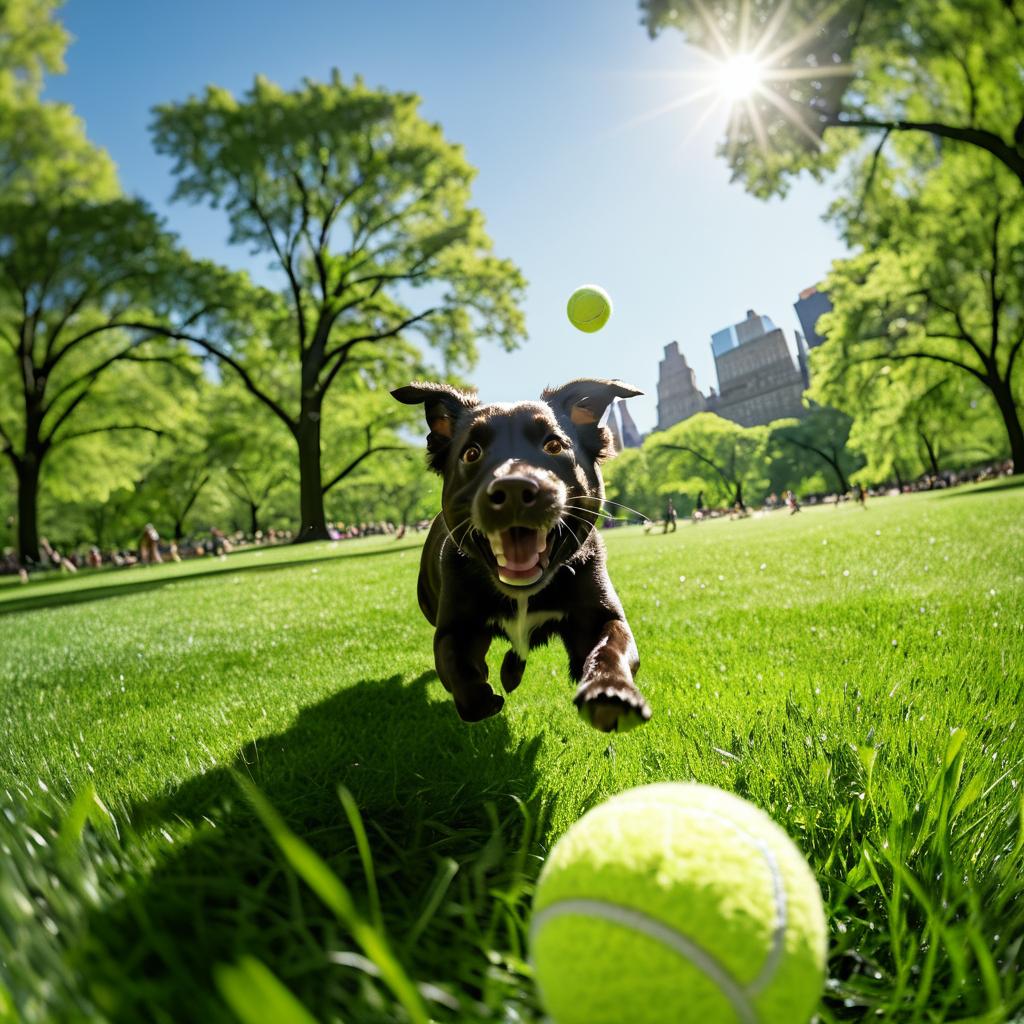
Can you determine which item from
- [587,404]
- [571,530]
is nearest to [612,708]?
[571,530]

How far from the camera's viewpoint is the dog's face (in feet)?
8.56

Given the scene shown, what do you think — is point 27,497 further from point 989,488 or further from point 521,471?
point 989,488

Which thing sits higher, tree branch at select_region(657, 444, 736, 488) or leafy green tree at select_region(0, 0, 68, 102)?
leafy green tree at select_region(0, 0, 68, 102)

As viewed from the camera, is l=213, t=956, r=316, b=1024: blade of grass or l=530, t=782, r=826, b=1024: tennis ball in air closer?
l=213, t=956, r=316, b=1024: blade of grass

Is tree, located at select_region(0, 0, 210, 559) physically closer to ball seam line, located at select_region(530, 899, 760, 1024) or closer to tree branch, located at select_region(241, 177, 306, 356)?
tree branch, located at select_region(241, 177, 306, 356)

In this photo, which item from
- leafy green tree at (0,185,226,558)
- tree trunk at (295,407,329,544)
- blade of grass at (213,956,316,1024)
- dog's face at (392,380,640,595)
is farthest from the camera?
tree trunk at (295,407,329,544)

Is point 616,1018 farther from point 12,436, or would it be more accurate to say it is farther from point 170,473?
point 170,473

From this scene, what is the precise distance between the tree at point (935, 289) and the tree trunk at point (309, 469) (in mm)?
25527

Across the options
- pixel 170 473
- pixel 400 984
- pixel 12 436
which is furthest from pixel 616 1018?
pixel 170 473

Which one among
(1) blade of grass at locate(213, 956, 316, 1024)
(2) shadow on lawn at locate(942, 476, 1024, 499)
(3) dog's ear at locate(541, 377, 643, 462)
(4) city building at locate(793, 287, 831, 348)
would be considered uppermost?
(4) city building at locate(793, 287, 831, 348)

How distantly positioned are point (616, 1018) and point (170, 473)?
52.9m

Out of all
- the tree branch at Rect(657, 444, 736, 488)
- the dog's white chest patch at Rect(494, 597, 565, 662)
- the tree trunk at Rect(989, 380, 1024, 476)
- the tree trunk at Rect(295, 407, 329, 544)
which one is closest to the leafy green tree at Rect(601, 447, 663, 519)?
the tree branch at Rect(657, 444, 736, 488)

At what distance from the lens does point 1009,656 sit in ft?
11.4

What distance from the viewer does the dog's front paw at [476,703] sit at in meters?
2.65
